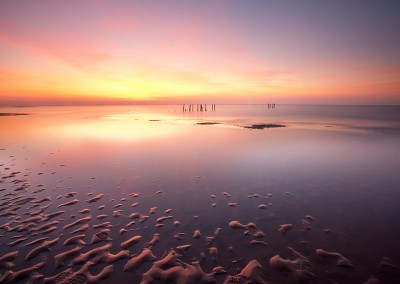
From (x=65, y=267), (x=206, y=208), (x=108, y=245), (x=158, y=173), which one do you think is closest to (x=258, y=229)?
(x=206, y=208)

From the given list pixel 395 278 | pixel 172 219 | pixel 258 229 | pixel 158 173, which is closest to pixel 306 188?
pixel 258 229

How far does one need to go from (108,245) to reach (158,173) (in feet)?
25.0

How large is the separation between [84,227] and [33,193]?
16.2ft

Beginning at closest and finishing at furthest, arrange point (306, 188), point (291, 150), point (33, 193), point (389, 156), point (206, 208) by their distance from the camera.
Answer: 1. point (206, 208)
2. point (33, 193)
3. point (306, 188)
4. point (389, 156)
5. point (291, 150)

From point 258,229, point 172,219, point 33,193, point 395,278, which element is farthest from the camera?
point 33,193

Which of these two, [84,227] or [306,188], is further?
[306,188]

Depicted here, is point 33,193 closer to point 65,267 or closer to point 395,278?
point 65,267

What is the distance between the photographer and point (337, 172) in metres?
13.9

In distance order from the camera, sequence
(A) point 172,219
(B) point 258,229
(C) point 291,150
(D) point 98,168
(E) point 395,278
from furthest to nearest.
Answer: (C) point 291,150, (D) point 98,168, (A) point 172,219, (B) point 258,229, (E) point 395,278

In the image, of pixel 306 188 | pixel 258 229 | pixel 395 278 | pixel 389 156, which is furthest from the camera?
pixel 389 156

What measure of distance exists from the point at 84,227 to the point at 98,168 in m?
8.19

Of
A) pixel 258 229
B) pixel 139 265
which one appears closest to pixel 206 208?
pixel 258 229

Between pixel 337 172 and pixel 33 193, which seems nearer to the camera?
pixel 33 193

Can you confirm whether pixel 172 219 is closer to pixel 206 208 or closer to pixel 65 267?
pixel 206 208
